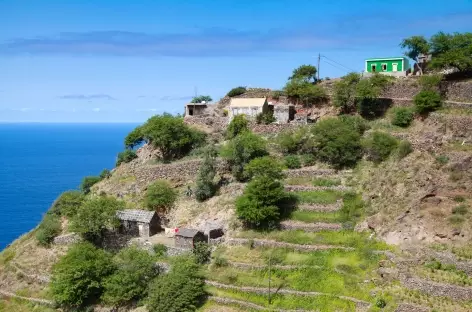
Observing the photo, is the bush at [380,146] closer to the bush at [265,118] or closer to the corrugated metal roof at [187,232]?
the bush at [265,118]

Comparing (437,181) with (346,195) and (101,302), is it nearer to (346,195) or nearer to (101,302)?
(346,195)

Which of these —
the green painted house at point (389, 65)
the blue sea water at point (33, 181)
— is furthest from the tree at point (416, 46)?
the blue sea water at point (33, 181)

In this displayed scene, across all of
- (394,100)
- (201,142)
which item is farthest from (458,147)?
(201,142)

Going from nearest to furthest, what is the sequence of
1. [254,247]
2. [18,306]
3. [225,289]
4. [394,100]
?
[225,289] → [254,247] → [18,306] → [394,100]

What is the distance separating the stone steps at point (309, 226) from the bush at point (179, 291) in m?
8.57

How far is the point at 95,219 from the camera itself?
46250 mm

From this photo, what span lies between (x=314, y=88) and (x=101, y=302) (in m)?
33.7

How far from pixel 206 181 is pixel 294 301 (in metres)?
17.0

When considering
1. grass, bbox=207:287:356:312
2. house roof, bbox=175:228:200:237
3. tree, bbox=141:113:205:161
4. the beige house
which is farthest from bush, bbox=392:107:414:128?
house roof, bbox=175:228:200:237

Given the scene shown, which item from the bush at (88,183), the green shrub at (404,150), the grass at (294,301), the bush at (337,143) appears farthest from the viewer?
the bush at (88,183)

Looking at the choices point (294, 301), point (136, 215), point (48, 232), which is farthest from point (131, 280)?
point (48, 232)

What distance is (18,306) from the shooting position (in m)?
43.6

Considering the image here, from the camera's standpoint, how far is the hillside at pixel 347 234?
109ft

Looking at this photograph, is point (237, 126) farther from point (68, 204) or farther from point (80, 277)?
point (80, 277)
